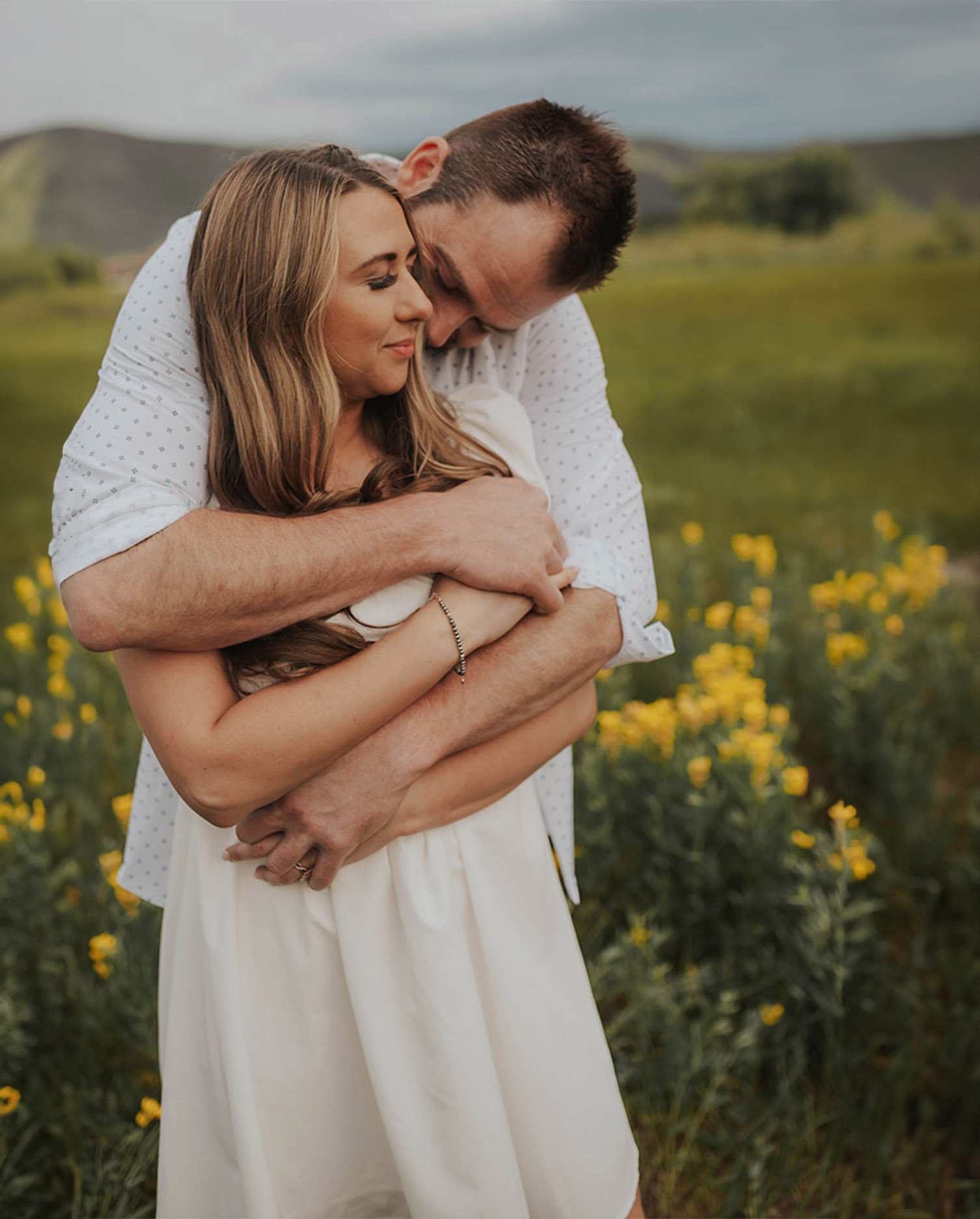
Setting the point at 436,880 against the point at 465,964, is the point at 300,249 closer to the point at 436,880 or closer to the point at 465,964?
the point at 436,880

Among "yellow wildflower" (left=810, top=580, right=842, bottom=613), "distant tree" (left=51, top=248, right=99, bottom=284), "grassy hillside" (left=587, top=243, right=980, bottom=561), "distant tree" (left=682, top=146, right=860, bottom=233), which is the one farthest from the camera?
"distant tree" (left=682, top=146, right=860, bottom=233)

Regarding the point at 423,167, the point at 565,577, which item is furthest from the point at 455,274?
the point at 565,577

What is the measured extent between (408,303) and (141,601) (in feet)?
1.76

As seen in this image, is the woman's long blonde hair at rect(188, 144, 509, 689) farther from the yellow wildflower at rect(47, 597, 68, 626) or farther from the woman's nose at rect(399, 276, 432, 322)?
the yellow wildflower at rect(47, 597, 68, 626)

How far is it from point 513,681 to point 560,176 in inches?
32.5

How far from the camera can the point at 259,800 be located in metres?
1.34

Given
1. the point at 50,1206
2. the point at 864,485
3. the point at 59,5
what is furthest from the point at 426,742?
the point at 864,485

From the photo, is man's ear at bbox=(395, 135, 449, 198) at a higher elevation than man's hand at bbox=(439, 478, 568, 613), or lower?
higher

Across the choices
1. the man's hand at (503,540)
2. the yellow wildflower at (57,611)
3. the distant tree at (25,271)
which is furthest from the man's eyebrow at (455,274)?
the distant tree at (25,271)

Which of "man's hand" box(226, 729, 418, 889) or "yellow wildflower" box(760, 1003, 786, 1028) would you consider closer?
"man's hand" box(226, 729, 418, 889)

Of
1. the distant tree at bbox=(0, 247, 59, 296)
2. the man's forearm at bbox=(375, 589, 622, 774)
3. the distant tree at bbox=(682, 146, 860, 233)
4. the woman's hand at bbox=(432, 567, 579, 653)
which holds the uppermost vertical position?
the distant tree at bbox=(682, 146, 860, 233)

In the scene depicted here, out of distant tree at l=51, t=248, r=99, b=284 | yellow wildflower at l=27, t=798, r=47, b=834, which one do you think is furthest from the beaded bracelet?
distant tree at l=51, t=248, r=99, b=284

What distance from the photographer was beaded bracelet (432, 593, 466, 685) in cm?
143

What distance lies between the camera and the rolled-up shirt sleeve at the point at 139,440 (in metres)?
1.28
